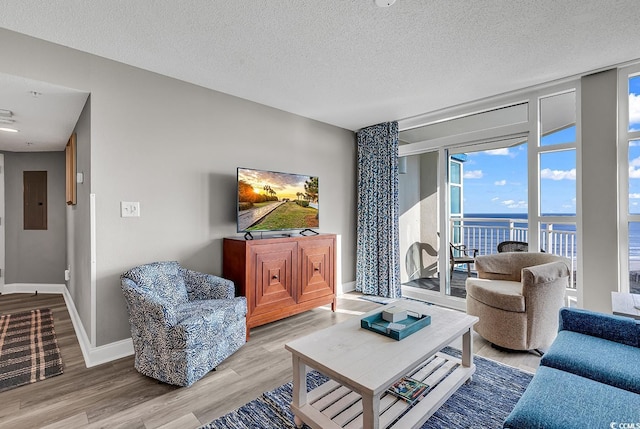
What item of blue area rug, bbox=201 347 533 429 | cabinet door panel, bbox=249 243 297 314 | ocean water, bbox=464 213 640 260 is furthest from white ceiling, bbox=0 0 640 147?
blue area rug, bbox=201 347 533 429

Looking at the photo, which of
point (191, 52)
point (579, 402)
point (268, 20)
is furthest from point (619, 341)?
point (191, 52)

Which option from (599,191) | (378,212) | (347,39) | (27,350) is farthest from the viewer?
(378,212)

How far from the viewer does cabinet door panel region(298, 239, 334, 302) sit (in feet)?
11.1

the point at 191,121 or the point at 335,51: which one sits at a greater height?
the point at 335,51

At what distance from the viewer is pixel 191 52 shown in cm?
241

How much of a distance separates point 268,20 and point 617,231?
3.40 metres

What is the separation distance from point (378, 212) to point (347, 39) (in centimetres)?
260

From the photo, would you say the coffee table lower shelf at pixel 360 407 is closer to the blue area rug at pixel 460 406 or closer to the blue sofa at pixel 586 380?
the blue area rug at pixel 460 406

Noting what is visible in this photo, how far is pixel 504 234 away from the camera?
378 cm

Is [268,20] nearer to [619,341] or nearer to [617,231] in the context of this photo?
[619,341]

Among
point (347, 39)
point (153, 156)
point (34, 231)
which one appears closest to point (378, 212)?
point (347, 39)

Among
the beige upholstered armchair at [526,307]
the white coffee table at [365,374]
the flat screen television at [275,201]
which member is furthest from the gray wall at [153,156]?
the beige upholstered armchair at [526,307]

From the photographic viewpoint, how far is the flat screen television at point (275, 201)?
3090 mm

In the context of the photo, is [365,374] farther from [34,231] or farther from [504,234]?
[34,231]
